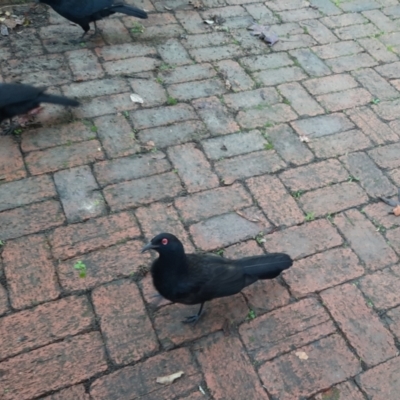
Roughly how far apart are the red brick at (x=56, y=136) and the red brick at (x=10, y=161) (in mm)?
77

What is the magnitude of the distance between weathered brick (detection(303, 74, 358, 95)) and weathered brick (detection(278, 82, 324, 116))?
10 cm

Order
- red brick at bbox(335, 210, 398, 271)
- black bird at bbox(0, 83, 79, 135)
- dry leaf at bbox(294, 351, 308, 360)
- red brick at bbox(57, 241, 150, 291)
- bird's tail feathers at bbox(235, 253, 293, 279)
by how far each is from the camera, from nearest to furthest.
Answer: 1. dry leaf at bbox(294, 351, 308, 360)
2. bird's tail feathers at bbox(235, 253, 293, 279)
3. red brick at bbox(57, 241, 150, 291)
4. red brick at bbox(335, 210, 398, 271)
5. black bird at bbox(0, 83, 79, 135)

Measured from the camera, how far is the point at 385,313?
279cm

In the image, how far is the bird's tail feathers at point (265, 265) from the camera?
105 inches

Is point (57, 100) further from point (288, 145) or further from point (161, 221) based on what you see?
point (288, 145)

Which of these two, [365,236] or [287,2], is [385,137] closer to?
[365,236]

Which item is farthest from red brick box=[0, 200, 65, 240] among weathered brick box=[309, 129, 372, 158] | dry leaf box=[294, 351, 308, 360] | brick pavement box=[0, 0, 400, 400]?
weathered brick box=[309, 129, 372, 158]

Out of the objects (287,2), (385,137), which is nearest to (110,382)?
(385,137)

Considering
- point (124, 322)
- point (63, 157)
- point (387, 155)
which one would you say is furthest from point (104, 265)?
point (387, 155)

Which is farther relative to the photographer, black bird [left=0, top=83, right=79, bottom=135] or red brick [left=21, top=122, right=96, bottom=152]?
red brick [left=21, top=122, right=96, bottom=152]

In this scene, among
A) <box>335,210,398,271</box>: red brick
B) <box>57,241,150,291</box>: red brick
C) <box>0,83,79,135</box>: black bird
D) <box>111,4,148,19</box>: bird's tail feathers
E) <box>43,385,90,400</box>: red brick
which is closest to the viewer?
<box>43,385,90,400</box>: red brick

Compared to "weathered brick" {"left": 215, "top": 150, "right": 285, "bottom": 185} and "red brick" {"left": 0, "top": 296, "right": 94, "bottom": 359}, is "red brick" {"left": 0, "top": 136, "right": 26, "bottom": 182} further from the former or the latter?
"weathered brick" {"left": 215, "top": 150, "right": 285, "bottom": 185}

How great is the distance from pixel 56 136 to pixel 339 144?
7.25 feet

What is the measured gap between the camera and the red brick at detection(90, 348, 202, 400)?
7.75 feet
